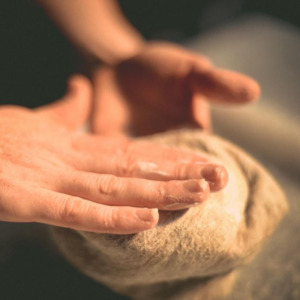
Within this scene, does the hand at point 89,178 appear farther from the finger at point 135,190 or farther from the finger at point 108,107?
the finger at point 108,107

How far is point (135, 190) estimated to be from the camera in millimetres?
658

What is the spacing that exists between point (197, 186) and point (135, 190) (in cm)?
12

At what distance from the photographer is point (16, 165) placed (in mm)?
698

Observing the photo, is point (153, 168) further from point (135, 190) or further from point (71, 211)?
point (71, 211)

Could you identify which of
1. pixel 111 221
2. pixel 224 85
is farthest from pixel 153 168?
pixel 224 85

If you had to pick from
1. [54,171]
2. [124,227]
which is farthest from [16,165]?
[124,227]

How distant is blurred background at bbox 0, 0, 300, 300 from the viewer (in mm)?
866

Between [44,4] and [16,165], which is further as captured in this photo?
[44,4]

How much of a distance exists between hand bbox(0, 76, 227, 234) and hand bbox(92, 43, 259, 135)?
0.90 ft

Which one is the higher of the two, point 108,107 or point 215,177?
point 215,177

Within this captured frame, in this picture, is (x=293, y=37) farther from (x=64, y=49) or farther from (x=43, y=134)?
(x=43, y=134)

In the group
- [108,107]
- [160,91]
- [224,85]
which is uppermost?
[224,85]

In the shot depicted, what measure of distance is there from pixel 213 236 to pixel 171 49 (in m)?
0.67

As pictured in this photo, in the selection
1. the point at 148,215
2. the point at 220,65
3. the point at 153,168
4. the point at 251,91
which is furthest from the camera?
the point at 220,65
